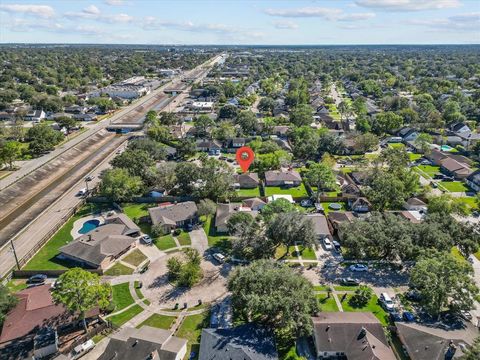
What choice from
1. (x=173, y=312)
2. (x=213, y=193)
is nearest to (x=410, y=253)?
(x=173, y=312)

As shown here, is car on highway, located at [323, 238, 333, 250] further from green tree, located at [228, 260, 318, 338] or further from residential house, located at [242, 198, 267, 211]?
green tree, located at [228, 260, 318, 338]

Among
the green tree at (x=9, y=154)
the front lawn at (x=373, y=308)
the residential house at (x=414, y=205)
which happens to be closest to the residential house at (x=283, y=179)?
the residential house at (x=414, y=205)

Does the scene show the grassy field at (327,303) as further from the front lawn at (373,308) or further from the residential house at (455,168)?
the residential house at (455,168)

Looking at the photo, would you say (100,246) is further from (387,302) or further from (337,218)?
(387,302)

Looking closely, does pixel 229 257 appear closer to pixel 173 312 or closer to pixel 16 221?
pixel 173 312

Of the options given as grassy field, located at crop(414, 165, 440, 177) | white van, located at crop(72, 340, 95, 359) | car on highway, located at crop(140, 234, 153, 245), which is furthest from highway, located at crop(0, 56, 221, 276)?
grassy field, located at crop(414, 165, 440, 177)
